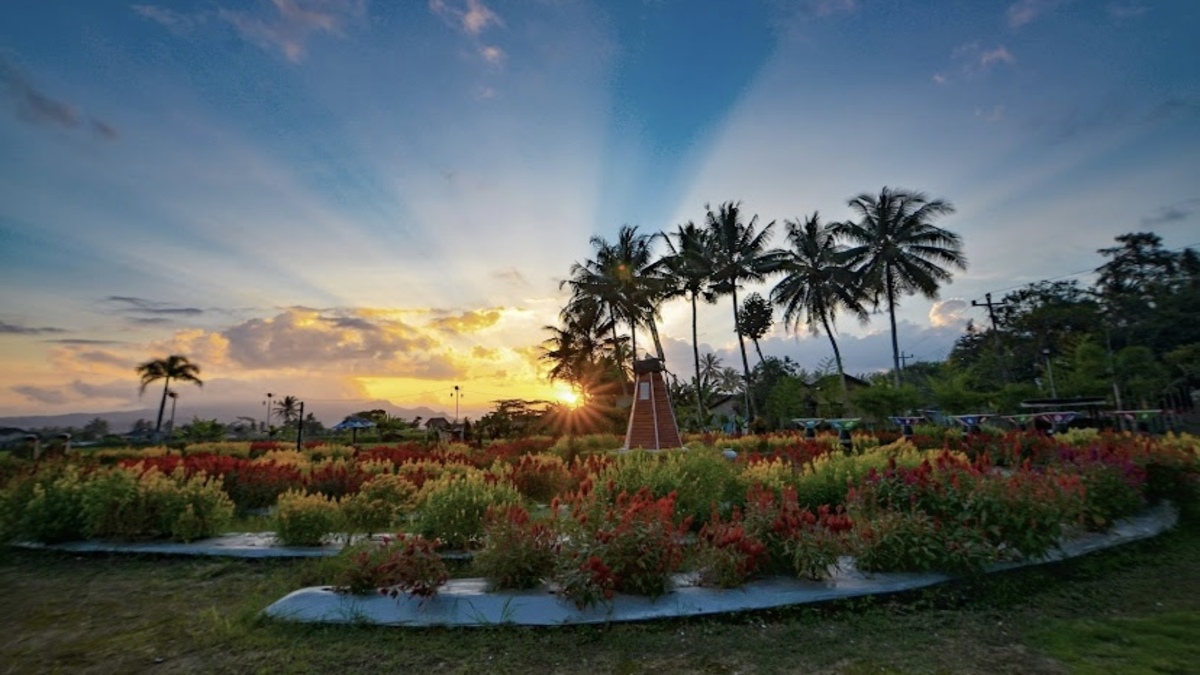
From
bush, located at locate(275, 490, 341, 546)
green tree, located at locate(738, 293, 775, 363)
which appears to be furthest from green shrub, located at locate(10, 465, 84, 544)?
green tree, located at locate(738, 293, 775, 363)

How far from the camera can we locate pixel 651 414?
18906 mm

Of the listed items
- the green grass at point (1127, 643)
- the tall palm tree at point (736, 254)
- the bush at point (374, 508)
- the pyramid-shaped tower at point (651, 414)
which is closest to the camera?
the green grass at point (1127, 643)

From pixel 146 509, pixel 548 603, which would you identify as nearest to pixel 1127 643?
pixel 548 603

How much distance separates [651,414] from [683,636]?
48.1 ft

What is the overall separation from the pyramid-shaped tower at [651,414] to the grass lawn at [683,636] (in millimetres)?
13204

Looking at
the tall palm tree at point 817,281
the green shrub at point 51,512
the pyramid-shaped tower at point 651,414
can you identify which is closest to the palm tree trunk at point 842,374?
the tall palm tree at point 817,281

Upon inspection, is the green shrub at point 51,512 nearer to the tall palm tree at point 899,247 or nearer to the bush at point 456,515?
the bush at point 456,515

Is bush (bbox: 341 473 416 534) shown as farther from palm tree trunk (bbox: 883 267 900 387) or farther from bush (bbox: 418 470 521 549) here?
palm tree trunk (bbox: 883 267 900 387)

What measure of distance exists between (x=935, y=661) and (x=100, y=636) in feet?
20.2

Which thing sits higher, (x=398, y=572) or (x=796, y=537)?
(x=796, y=537)

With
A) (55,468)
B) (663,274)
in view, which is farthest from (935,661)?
(663,274)

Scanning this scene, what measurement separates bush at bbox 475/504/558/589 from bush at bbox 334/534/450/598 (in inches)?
15.2

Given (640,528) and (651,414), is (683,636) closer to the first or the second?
(640,528)

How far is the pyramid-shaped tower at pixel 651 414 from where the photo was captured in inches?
734
